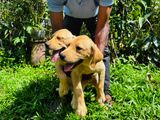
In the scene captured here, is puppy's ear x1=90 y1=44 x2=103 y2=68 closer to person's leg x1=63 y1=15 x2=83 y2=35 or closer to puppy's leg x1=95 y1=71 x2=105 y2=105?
puppy's leg x1=95 y1=71 x2=105 y2=105

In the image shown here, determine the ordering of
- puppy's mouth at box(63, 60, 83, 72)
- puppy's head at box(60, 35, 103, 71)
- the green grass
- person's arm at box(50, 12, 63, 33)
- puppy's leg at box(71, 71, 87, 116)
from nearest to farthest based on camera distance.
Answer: puppy's head at box(60, 35, 103, 71) < puppy's mouth at box(63, 60, 83, 72) < puppy's leg at box(71, 71, 87, 116) < person's arm at box(50, 12, 63, 33) < the green grass

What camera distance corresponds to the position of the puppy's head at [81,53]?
3.32 meters

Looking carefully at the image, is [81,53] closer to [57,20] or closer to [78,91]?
[78,91]

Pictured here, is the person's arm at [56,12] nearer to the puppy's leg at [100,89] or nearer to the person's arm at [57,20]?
the person's arm at [57,20]

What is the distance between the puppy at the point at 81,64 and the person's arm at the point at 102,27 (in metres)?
0.22

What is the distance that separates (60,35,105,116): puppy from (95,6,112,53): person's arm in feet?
0.72

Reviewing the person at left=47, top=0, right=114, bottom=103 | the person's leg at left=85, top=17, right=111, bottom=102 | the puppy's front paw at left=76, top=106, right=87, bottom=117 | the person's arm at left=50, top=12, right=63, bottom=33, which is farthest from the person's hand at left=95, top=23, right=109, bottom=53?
the puppy's front paw at left=76, top=106, right=87, bottom=117

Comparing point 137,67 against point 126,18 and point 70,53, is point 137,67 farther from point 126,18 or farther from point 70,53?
point 70,53

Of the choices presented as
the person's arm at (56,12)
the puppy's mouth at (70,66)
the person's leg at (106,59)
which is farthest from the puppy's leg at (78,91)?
the person's arm at (56,12)

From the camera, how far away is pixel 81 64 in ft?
11.8

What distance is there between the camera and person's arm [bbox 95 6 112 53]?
375cm

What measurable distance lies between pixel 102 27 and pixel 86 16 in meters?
0.28

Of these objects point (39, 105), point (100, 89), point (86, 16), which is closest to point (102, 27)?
point (86, 16)

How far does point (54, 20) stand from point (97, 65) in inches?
27.2
